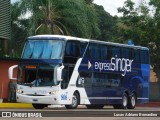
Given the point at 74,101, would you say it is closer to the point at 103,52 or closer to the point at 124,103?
the point at 103,52

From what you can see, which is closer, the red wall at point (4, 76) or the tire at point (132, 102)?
the tire at point (132, 102)

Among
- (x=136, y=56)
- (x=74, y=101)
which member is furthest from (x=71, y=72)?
(x=136, y=56)

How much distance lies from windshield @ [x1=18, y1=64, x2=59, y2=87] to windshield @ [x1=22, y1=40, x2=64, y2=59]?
0.54 m

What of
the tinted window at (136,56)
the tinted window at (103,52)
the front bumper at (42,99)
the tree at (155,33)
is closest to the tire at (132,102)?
the tinted window at (136,56)

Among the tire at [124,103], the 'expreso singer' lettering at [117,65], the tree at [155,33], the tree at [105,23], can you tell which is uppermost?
the tree at [105,23]

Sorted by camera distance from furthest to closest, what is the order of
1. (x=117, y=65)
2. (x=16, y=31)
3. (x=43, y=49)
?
(x=16, y=31), (x=117, y=65), (x=43, y=49)

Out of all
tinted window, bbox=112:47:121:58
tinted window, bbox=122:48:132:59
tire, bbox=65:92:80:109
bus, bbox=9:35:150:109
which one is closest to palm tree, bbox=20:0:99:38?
tinted window, bbox=122:48:132:59

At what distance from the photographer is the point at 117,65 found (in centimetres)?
3042

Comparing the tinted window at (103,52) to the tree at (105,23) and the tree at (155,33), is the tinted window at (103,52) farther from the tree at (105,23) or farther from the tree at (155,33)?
the tree at (105,23)

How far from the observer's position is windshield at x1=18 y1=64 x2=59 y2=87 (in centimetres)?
2605

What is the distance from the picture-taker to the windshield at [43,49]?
26172 mm

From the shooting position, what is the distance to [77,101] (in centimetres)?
2728

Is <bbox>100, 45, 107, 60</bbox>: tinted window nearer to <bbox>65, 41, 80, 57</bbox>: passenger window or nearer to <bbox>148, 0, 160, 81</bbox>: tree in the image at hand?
<bbox>65, 41, 80, 57</bbox>: passenger window

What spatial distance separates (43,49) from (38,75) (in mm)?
1376
